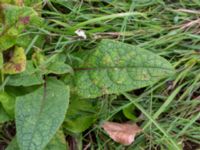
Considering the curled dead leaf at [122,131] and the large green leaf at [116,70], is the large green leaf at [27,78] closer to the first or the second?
the large green leaf at [116,70]

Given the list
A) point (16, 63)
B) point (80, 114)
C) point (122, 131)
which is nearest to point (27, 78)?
point (16, 63)

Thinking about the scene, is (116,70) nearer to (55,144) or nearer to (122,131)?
(122,131)

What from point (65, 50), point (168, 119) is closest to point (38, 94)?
point (65, 50)

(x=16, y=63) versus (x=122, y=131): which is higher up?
(x=16, y=63)

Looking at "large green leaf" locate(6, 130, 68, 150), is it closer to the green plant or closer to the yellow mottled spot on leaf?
the green plant

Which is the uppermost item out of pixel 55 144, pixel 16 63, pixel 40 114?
pixel 16 63

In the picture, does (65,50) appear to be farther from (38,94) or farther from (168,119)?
(168,119)

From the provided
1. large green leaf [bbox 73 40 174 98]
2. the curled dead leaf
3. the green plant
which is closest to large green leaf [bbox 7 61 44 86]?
the green plant
